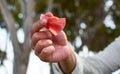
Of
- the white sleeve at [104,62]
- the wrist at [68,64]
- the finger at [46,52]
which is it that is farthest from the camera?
the white sleeve at [104,62]

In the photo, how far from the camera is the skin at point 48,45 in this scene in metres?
1.30

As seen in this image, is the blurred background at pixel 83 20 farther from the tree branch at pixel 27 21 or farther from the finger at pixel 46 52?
the finger at pixel 46 52

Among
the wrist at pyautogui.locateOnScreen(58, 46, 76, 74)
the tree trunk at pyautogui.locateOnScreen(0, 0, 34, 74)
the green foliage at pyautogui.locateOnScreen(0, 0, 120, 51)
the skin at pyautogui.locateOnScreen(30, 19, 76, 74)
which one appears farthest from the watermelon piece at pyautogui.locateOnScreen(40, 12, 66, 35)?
the green foliage at pyautogui.locateOnScreen(0, 0, 120, 51)

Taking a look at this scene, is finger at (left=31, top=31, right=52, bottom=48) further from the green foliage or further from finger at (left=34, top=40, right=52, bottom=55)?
the green foliage

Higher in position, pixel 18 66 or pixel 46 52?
pixel 46 52

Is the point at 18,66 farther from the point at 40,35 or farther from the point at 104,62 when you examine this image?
the point at 40,35

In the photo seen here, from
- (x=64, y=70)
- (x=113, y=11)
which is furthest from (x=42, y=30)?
(x=113, y=11)

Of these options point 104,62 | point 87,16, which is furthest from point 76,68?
point 87,16

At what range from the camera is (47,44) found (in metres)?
1.30

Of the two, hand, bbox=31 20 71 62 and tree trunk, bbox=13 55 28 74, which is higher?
hand, bbox=31 20 71 62

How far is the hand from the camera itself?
4.27ft

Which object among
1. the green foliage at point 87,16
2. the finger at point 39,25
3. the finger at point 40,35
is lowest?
the finger at point 40,35

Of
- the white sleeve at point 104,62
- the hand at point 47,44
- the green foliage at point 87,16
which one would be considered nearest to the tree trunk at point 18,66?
the green foliage at point 87,16

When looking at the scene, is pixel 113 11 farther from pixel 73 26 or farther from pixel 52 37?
pixel 52 37
